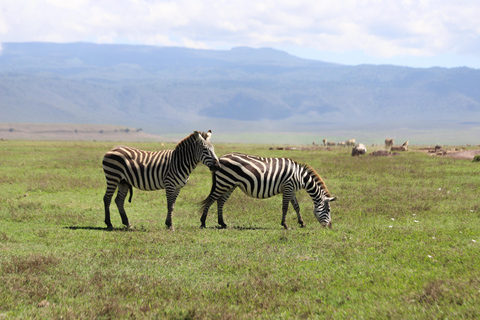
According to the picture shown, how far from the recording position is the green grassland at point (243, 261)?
7508mm

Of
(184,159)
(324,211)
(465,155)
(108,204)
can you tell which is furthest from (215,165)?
(465,155)

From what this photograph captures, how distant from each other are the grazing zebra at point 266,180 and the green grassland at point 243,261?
81cm

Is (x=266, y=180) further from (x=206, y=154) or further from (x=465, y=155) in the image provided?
(x=465, y=155)

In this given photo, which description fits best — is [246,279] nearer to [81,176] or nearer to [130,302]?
[130,302]

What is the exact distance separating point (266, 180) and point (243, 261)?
454 cm

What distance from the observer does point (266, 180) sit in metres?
14.3

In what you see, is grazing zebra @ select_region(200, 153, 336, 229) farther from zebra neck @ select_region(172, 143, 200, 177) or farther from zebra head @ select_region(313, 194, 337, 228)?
zebra neck @ select_region(172, 143, 200, 177)

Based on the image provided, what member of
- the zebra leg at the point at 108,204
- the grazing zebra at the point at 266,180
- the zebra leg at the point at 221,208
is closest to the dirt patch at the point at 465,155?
the grazing zebra at the point at 266,180

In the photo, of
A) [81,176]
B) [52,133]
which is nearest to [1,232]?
[81,176]

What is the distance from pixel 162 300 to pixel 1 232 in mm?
7251

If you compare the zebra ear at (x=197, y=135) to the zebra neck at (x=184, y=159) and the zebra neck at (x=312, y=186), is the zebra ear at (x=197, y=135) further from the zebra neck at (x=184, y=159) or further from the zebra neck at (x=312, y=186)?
the zebra neck at (x=312, y=186)

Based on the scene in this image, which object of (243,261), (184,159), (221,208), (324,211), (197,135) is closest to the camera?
(243,261)

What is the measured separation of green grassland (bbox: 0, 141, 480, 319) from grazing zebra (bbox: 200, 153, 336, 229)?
806 mm

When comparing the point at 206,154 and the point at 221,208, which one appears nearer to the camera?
the point at 206,154
